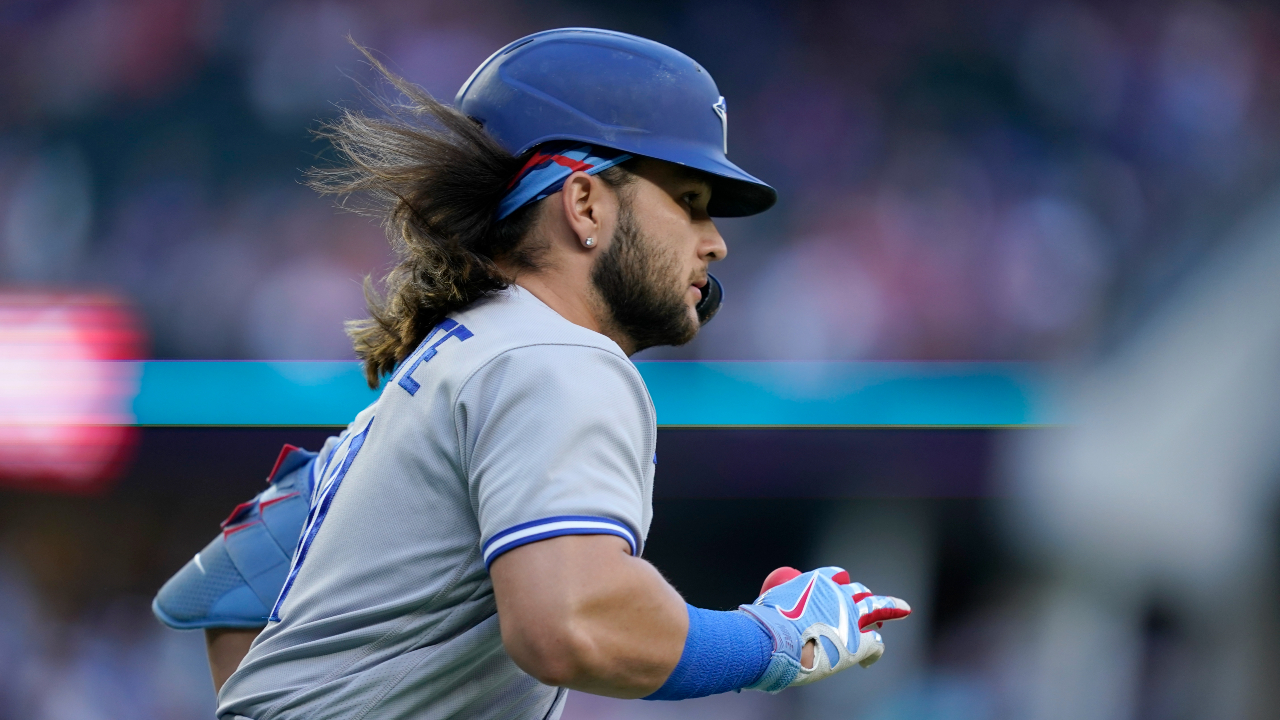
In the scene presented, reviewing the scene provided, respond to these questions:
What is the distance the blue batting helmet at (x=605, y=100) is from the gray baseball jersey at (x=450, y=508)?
290 mm

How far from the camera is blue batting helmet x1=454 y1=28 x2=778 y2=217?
4.27 ft

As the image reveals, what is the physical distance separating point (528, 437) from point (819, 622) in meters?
0.49

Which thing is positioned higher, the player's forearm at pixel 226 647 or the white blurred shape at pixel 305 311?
the white blurred shape at pixel 305 311

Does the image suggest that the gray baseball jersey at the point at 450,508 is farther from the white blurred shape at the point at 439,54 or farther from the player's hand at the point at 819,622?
the white blurred shape at the point at 439,54

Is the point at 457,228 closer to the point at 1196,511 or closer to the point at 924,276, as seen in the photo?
the point at 924,276

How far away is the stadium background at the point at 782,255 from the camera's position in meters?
2.33

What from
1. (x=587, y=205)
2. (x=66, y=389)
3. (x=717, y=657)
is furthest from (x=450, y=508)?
(x=66, y=389)

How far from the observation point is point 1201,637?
2.39 m

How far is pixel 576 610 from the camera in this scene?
88 centimetres

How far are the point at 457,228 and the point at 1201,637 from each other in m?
2.23

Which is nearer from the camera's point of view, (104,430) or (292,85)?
(104,430)

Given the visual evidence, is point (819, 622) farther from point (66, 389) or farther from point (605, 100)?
point (66, 389)

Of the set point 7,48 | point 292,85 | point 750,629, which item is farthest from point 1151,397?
point 7,48

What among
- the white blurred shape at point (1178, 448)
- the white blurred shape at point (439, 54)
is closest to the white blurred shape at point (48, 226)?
the white blurred shape at point (439, 54)
